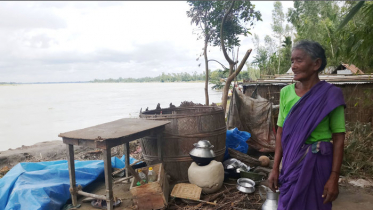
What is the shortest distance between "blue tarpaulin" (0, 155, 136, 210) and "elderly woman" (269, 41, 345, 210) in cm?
301

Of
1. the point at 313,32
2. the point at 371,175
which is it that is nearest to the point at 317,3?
the point at 313,32

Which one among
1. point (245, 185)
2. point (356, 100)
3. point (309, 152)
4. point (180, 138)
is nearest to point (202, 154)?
point (180, 138)

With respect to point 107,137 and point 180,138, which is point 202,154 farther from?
point 107,137

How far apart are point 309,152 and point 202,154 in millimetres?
2244

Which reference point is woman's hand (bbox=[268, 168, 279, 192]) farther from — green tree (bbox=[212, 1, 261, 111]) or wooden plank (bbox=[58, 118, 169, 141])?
green tree (bbox=[212, 1, 261, 111])

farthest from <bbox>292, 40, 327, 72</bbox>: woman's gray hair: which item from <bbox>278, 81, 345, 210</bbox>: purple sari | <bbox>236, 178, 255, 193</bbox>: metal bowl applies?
<bbox>236, 178, 255, 193</bbox>: metal bowl

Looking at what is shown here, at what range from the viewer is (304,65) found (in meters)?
1.75

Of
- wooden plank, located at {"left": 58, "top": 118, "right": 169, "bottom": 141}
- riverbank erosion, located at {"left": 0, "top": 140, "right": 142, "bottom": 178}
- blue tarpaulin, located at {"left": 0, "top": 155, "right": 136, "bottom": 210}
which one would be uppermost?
wooden plank, located at {"left": 58, "top": 118, "right": 169, "bottom": 141}

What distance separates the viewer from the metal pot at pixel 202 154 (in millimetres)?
3789

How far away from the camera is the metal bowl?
12.5 ft

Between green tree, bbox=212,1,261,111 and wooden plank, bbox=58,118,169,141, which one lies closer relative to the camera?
wooden plank, bbox=58,118,169,141

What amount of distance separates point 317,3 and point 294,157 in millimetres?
33050

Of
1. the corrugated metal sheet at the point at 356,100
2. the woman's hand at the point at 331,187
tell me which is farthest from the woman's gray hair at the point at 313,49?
the corrugated metal sheet at the point at 356,100

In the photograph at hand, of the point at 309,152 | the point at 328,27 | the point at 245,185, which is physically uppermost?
the point at 328,27
